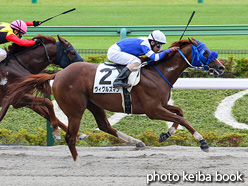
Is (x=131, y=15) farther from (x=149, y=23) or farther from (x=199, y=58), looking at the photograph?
→ (x=199, y=58)

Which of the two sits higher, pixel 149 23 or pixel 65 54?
pixel 65 54

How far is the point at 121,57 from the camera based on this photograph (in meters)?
5.75

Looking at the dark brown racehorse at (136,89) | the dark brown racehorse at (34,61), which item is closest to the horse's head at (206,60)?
the dark brown racehorse at (136,89)

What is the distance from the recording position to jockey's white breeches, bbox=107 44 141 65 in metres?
→ 5.70

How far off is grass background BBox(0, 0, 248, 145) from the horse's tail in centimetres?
146

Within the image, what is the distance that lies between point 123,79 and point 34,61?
1.59 meters

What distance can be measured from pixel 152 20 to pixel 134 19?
691mm

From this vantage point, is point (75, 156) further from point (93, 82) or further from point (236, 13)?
point (236, 13)

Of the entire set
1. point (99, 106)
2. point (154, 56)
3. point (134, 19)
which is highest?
point (154, 56)

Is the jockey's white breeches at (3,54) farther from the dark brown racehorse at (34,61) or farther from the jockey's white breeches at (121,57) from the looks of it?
the jockey's white breeches at (121,57)

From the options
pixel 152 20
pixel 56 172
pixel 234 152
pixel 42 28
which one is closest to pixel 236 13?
pixel 152 20

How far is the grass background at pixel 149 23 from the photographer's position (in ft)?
24.7

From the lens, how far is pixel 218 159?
19.0 feet

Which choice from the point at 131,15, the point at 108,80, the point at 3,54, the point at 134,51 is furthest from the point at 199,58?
the point at 131,15
